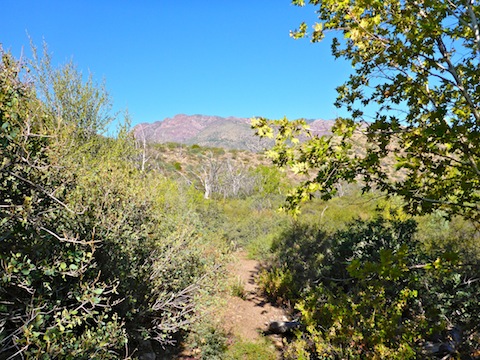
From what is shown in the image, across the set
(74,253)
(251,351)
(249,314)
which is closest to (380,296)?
(251,351)

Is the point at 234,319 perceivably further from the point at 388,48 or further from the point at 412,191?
the point at 388,48

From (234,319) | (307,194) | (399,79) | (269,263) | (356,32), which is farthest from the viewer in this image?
(269,263)

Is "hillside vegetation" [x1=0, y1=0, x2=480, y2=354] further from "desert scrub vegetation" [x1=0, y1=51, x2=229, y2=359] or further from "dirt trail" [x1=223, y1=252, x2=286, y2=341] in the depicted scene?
"dirt trail" [x1=223, y1=252, x2=286, y2=341]

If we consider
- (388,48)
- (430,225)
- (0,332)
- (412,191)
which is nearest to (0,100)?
(0,332)

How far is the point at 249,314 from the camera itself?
6.93 m

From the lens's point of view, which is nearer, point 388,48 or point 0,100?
point 0,100

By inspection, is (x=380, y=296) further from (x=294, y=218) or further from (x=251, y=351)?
(x=251, y=351)

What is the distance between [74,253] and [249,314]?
509 cm

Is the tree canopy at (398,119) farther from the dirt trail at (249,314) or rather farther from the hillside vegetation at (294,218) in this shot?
the dirt trail at (249,314)

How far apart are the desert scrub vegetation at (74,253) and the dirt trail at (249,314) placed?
4.95 feet

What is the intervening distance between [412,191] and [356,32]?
6.06ft

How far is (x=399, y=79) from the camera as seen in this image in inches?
120

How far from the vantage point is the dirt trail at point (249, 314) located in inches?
243

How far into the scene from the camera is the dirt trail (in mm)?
6184
